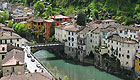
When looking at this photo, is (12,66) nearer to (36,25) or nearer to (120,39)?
(120,39)

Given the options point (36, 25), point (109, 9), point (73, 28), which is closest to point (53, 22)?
point (36, 25)

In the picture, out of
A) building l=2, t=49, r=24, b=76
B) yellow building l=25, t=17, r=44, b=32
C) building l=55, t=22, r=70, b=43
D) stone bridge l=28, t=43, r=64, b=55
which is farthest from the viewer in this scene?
yellow building l=25, t=17, r=44, b=32

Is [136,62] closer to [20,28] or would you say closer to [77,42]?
[77,42]

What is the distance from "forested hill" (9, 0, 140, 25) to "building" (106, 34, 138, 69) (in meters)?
20.3

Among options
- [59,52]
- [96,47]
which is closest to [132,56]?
[96,47]

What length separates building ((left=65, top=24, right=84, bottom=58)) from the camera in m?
62.3

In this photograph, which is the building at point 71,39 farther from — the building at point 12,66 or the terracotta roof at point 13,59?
the building at point 12,66

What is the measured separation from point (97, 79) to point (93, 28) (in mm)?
15390

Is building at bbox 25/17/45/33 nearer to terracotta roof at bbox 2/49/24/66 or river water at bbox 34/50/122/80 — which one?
river water at bbox 34/50/122/80

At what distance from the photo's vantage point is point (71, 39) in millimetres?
63469

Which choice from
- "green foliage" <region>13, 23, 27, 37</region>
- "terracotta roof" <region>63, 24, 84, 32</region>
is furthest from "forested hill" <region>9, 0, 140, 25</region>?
"green foliage" <region>13, 23, 27, 37</region>

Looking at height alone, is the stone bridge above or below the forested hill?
below

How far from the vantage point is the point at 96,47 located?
5781 centimetres

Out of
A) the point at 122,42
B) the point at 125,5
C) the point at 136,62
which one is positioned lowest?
the point at 136,62
